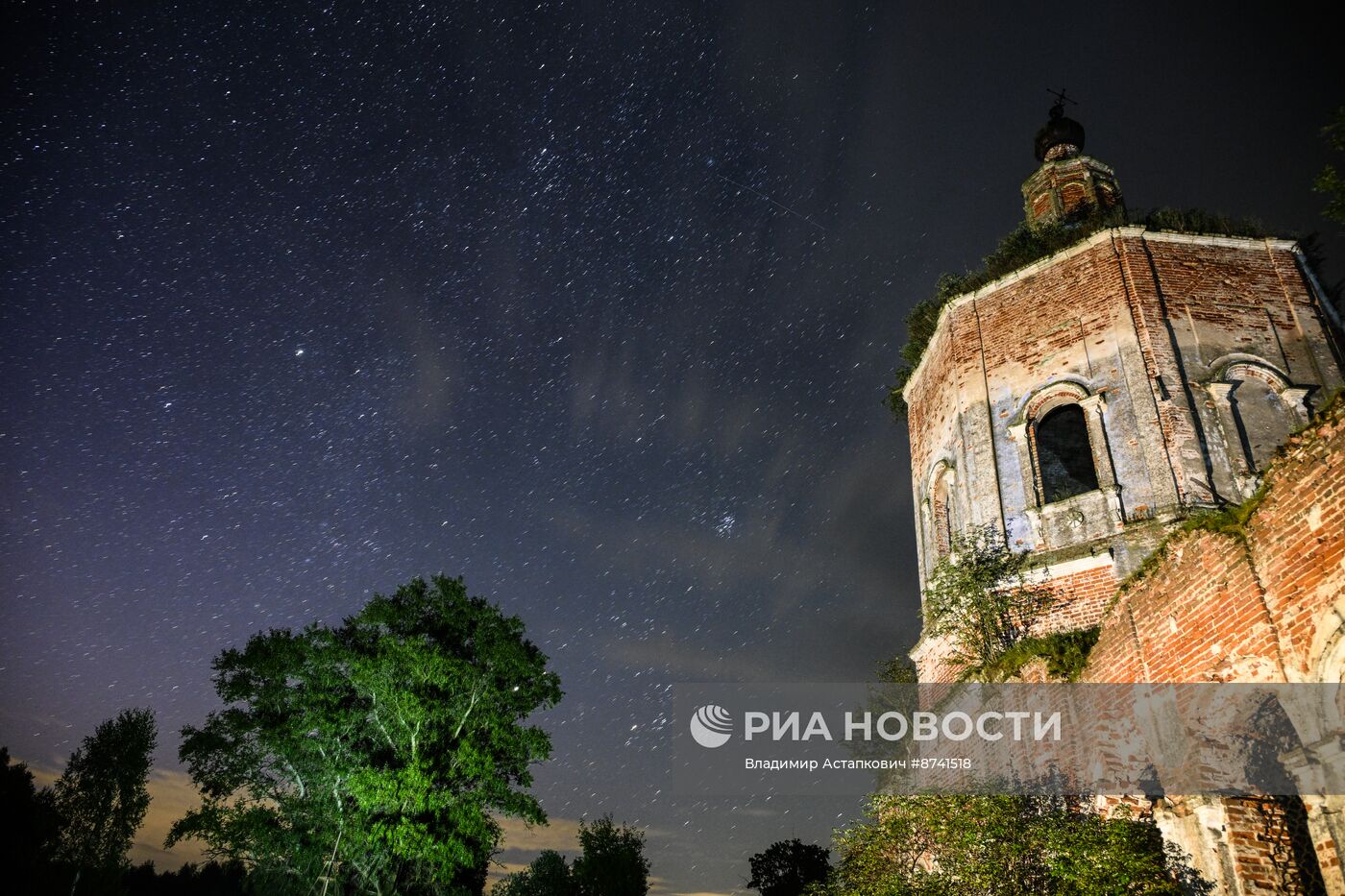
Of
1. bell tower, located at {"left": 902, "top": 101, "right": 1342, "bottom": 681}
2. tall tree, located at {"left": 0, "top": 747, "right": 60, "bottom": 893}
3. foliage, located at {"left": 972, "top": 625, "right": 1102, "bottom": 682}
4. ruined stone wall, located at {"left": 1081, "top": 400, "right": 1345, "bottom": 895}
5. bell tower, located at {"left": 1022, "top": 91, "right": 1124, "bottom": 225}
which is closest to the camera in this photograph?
ruined stone wall, located at {"left": 1081, "top": 400, "right": 1345, "bottom": 895}

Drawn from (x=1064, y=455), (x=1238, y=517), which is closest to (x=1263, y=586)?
(x=1238, y=517)

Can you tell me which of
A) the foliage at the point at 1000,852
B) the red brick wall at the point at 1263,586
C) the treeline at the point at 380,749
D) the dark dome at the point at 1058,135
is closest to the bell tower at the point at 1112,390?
the dark dome at the point at 1058,135

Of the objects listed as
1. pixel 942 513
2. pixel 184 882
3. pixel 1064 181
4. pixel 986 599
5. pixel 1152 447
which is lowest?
pixel 184 882

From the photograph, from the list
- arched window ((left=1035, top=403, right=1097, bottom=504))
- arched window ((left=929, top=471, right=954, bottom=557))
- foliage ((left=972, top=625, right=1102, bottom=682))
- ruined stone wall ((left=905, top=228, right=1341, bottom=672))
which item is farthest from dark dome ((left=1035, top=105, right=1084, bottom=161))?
foliage ((left=972, top=625, right=1102, bottom=682))

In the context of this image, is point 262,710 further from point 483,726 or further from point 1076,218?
point 1076,218

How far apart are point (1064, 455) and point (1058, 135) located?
9.06 meters

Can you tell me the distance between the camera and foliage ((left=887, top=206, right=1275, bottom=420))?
48.0 feet

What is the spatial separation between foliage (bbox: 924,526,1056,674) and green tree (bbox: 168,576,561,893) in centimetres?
1252

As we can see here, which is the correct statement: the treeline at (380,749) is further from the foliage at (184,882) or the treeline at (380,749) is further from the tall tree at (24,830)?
the foliage at (184,882)

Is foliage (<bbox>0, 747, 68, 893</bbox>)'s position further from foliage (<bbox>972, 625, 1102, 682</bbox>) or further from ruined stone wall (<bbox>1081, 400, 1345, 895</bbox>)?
ruined stone wall (<bbox>1081, 400, 1345, 895</bbox>)

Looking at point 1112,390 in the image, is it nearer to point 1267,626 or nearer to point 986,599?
point 986,599

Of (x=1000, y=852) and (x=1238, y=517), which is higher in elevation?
(x=1238, y=517)

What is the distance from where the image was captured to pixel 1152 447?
40.9 feet

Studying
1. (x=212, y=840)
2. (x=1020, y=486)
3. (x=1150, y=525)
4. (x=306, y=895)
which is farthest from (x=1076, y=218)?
(x=212, y=840)
